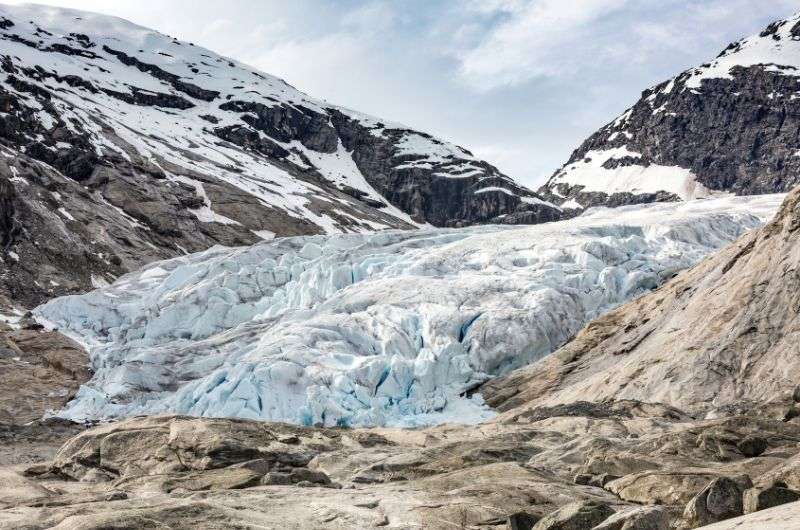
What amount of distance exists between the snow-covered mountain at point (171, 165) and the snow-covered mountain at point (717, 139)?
34.8 meters

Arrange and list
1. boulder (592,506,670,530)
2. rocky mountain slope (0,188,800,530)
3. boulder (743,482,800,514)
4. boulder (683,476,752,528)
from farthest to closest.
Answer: rocky mountain slope (0,188,800,530) < boulder (683,476,752,528) < boulder (743,482,800,514) < boulder (592,506,670,530)

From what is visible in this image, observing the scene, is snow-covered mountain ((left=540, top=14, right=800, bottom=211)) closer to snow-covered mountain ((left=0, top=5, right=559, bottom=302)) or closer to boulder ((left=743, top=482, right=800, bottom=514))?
snow-covered mountain ((left=0, top=5, right=559, bottom=302))

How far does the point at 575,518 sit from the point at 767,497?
106 inches

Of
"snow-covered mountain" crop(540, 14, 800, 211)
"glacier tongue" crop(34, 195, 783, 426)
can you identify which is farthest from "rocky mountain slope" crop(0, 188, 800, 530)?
"snow-covered mountain" crop(540, 14, 800, 211)

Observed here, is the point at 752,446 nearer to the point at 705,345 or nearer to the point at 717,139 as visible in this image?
the point at 705,345

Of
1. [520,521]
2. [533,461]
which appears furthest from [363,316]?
[520,521]

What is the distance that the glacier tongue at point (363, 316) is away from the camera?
34.6 metres

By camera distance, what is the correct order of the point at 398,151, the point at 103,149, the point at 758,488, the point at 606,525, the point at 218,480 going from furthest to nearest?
the point at 398,151
the point at 103,149
the point at 218,480
the point at 758,488
the point at 606,525

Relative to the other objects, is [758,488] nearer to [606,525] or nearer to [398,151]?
[606,525]

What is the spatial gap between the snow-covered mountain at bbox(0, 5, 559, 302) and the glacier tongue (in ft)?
68.7

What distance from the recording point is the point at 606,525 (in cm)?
931

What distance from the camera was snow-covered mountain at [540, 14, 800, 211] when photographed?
168375 mm

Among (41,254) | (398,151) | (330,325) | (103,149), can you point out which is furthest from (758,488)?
(398,151)

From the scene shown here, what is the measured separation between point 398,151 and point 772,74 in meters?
93.6
